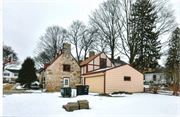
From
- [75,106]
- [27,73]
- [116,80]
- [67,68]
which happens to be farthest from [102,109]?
[27,73]

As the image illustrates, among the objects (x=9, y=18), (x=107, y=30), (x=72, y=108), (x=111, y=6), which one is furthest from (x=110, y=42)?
(x=9, y=18)

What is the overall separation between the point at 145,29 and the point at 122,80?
6.84 m

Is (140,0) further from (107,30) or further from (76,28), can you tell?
(76,28)

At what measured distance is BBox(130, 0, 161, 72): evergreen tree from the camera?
1490 centimetres

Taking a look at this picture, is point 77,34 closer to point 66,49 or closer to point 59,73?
point 66,49

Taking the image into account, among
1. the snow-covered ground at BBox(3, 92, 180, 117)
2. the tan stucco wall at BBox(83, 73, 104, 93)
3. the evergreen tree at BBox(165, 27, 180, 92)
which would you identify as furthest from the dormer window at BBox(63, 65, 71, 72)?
the evergreen tree at BBox(165, 27, 180, 92)

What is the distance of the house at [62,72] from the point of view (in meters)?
15.3

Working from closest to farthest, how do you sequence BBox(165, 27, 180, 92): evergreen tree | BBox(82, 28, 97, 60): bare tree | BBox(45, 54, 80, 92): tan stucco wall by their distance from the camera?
BBox(165, 27, 180, 92): evergreen tree → BBox(45, 54, 80, 92): tan stucco wall → BBox(82, 28, 97, 60): bare tree

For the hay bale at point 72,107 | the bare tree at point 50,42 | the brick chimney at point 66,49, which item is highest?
the bare tree at point 50,42

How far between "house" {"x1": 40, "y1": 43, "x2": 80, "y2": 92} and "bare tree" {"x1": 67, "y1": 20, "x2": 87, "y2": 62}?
796 cm

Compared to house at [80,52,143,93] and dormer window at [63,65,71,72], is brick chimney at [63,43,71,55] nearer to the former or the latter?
Answer: dormer window at [63,65,71,72]

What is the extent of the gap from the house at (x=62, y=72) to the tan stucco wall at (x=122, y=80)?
6.46m

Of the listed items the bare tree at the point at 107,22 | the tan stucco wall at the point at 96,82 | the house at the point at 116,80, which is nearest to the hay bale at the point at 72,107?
the house at the point at 116,80

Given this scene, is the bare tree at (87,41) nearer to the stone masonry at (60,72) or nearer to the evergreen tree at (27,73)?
the stone masonry at (60,72)
